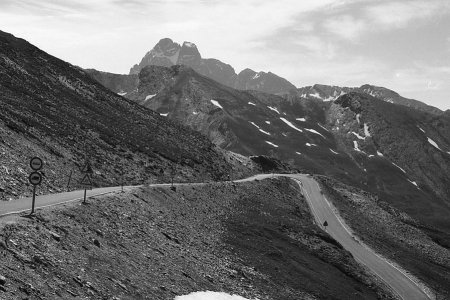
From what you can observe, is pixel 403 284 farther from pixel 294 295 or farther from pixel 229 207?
pixel 294 295

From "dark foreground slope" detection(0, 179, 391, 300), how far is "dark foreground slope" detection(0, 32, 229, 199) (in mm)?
7861

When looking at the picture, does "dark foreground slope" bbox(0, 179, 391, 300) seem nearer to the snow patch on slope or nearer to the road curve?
the snow patch on slope

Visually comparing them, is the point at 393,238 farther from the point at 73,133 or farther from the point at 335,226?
the point at 73,133

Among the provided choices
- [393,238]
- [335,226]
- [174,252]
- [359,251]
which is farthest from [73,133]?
[393,238]

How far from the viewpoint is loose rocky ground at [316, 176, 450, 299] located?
68.9 meters

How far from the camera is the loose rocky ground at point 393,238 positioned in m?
68.9

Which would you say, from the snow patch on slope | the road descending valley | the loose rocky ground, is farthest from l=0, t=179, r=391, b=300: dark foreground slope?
the loose rocky ground

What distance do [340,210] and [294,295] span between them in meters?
55.3

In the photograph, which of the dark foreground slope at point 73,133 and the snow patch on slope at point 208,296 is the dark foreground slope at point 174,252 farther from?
the dark foreground slope at point 73,133

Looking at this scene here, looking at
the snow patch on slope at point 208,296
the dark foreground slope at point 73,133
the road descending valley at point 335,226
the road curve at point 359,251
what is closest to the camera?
the snow patch on slope at point 208,296

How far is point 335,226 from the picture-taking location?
7956 centimetres

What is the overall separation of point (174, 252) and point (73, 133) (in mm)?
33898

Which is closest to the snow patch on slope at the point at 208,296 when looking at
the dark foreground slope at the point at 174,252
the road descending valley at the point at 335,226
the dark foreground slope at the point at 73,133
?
the dark foreground slope at the point at 174,252

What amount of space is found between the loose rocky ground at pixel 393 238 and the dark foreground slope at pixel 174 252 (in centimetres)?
1669
